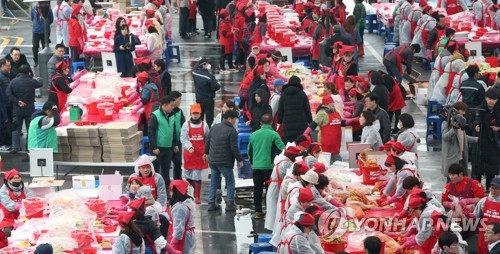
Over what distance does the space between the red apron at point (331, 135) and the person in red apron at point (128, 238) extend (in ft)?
23.8

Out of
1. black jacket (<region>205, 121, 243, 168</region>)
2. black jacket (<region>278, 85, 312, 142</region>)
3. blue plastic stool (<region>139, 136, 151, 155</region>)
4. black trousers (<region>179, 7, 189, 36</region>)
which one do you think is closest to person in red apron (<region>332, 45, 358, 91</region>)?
black jacket (<region>278, 85, 312, 142</region>)

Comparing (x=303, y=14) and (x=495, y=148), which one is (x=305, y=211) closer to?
(x=495, y=148)

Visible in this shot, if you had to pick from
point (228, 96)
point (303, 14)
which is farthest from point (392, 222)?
point (303, 14)

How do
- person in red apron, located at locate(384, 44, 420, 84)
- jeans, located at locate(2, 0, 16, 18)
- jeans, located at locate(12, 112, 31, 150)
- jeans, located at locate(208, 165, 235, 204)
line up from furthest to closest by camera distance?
jeans, located at locate(2, 0, 16, 18) → person in red apron, located at locate(384, 44, 420, 84) → jeans, located at locate(12, 112, 31, 150) → jeans, located at locate(208, 165, 235, 204)

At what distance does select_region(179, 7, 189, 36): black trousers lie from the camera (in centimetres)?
4012

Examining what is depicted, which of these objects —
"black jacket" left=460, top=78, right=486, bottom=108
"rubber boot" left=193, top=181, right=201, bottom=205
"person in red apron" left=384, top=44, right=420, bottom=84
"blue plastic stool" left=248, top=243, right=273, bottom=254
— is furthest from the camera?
"person in red apron" left=384, top=44, right=420, bottom=84

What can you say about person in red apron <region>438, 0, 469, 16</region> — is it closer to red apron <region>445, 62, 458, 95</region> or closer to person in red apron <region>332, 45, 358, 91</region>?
person in red apron <region>332, 45, 358, 91</region>

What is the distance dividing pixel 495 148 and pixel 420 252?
19.0 ft

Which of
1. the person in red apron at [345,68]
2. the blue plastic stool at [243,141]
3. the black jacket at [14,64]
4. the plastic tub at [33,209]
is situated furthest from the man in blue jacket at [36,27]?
the plastic tub at [33,209]

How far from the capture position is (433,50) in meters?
33.5

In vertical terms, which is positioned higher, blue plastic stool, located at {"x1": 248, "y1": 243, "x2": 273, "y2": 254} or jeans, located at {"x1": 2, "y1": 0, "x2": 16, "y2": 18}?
blue plastic stool, located at {"x1": 248, "y1": 243, "x2": 273, "y2": 254}

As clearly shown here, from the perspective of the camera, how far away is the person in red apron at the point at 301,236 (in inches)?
689

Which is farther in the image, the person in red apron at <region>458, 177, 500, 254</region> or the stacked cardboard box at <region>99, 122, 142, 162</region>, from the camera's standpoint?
the stacked cardboard box at <region>99, 122, 142, 162</region>

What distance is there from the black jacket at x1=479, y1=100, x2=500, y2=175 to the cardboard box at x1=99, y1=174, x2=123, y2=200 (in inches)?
257
